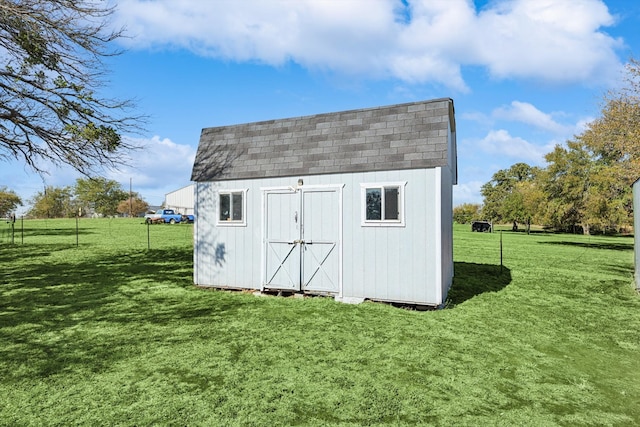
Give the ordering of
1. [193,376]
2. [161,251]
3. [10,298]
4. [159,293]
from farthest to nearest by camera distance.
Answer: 1. [161,251]
2. [159,293]
3. [10,298]
4. [193,376]

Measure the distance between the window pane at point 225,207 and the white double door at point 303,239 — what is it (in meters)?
1.13

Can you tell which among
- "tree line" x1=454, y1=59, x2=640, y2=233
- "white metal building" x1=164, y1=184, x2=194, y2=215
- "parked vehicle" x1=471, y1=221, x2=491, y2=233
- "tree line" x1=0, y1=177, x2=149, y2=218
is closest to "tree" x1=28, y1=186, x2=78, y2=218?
"tree line" x1=0, y1=177, x2=149, y2=218

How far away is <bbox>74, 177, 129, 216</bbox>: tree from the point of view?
6646 cm

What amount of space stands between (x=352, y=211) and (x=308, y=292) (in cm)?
217

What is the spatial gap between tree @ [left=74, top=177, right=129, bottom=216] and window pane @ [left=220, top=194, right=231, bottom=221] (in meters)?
67.4

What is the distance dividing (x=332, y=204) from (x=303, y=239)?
1086 mm

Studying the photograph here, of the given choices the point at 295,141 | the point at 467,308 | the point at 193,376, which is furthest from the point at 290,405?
the point at 295,141

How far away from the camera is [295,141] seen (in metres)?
8.99

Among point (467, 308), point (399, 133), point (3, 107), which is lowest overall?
point (467, 308)

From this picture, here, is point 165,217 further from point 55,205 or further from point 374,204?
point 55,205

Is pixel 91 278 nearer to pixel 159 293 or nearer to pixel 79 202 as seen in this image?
pixel 159 293

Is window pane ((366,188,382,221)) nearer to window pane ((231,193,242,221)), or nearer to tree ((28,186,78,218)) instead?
window pane ((231,193,242,221))

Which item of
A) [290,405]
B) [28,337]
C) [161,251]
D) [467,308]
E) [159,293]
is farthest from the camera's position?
[161,251]

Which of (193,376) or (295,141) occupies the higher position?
(295,141)
